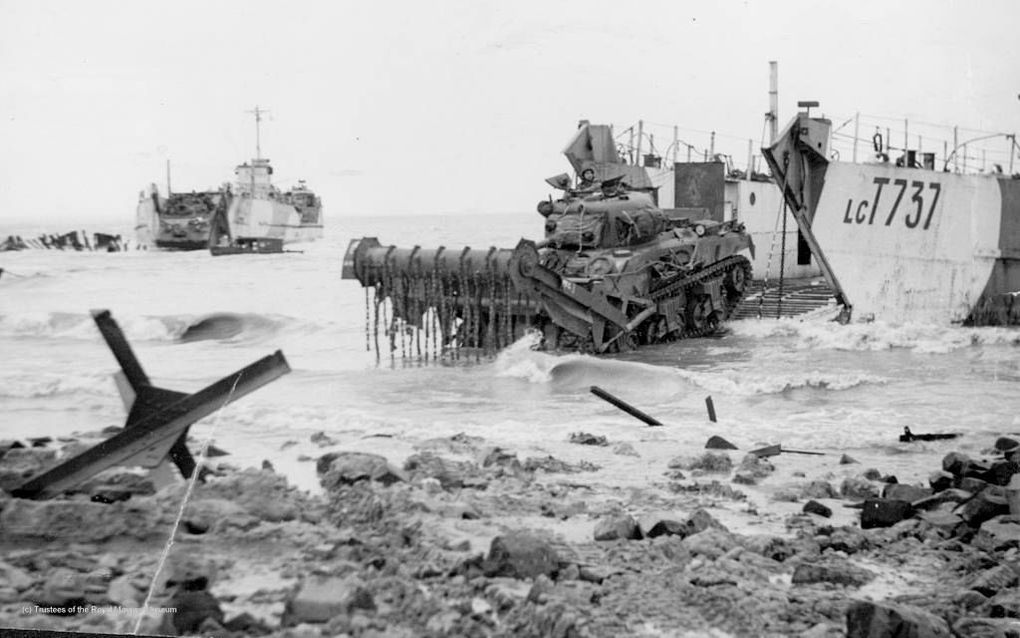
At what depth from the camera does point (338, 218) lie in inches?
226

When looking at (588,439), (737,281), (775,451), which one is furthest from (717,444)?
(737,281)

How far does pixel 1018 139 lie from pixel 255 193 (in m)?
3.71

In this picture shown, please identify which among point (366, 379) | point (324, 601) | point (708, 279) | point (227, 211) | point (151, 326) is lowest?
point (324, 601)

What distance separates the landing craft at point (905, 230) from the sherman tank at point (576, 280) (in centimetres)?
199

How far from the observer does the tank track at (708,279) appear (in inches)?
444

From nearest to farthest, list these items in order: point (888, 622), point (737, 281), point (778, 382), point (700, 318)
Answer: point (888, 622) → point (778, 382) → point (700, 318) → point (737, 281)

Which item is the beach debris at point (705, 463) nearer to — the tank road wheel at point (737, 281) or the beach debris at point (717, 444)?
the beach debris at point (717, 444)

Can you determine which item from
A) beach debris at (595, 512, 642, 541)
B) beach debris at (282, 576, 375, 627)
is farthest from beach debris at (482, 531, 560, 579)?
beach debris at (282, 576, 375, 627)

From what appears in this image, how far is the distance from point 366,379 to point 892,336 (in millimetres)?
3304

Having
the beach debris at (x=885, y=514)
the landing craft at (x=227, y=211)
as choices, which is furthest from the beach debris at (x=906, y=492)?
the landing craft at (x=227, y=211)

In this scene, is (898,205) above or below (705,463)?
above

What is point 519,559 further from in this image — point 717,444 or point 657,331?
point 657,331

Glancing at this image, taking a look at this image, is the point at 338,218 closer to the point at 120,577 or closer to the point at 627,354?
the point at 120,577

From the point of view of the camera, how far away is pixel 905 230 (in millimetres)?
7121
